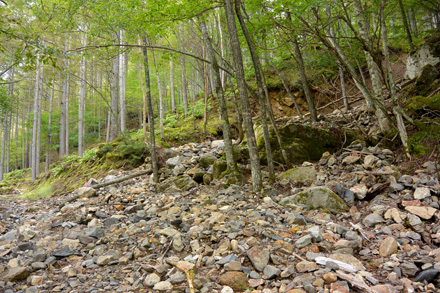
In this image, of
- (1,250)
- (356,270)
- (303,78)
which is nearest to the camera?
(356,270)

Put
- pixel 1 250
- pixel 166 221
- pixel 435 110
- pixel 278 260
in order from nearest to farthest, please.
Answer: pixel 278 260 < pixel 1 250 < pixel 166 221 < pixel 435 110

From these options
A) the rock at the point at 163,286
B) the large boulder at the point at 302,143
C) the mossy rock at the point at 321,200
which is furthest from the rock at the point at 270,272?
the large boulder at the point at 302,143

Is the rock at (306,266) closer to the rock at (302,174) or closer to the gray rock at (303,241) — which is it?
the gray rock at (303,241)

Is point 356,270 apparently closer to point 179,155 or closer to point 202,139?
point 179,155

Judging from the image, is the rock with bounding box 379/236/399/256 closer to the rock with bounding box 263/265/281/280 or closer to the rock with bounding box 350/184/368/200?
the rock with bounding box 263/265/281/280

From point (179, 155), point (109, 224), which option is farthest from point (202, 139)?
point (109, 224)

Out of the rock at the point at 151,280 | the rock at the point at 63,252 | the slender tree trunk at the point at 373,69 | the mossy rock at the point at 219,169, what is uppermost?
the slender tree trunk at the point at 373,69

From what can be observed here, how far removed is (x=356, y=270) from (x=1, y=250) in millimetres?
5565

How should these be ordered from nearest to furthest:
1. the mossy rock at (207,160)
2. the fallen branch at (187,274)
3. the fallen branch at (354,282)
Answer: the fallen branch at (354,282), the fallen branch at (187,274), the mossy rock at (207,160)

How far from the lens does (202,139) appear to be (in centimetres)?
1173

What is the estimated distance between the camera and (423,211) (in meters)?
3.47

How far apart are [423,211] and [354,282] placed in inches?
80.6

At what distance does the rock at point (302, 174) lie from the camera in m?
5.66

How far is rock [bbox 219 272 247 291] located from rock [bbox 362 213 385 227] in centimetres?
215
